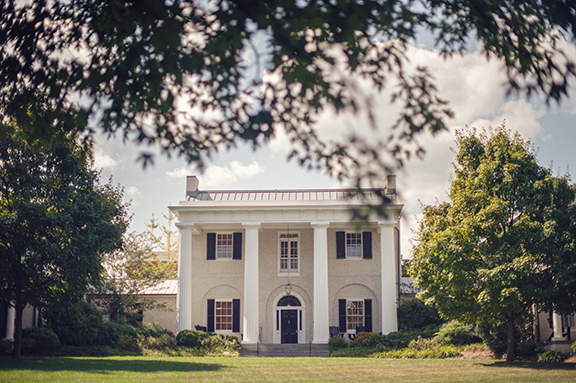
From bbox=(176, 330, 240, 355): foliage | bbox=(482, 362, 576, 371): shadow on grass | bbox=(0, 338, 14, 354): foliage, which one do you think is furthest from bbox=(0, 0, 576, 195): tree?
bbox=(176, 330, 240, 355): foliage

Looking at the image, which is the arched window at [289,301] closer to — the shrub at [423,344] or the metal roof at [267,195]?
the metal roof at [267,195]

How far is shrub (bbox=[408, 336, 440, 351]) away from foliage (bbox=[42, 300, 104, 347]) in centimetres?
1418

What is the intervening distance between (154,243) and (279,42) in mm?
31049

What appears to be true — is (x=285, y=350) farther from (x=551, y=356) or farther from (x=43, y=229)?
(x=43, y=229)

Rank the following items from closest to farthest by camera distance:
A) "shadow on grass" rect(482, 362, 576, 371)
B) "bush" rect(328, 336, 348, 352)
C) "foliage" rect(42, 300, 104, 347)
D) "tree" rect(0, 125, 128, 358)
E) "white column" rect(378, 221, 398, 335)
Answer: "shadow on grass" rect(482, 362, 576, 371)
"tree" rect(0, 125, 128, 358)
"foliage" rect(42, 300, 104, 347)
"bush" rect(328, 336, 348, 352)
"white column" rect(378, 221, 398, 335)

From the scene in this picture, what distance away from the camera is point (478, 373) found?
15.6 metres

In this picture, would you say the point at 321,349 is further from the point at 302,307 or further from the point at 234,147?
the point at 234,147

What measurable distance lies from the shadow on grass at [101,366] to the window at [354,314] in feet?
46.2

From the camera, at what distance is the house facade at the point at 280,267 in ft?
98.6

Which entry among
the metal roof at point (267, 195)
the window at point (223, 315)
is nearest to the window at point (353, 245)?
the metal roof at point (267, 195)

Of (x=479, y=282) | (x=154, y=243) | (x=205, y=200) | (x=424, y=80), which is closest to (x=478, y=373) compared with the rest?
(x=479, y=282)

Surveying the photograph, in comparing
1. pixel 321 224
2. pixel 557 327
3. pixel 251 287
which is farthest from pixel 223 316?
pixel 557 327

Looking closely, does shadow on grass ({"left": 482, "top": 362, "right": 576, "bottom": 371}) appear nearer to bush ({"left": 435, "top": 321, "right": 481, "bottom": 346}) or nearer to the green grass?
the green grass

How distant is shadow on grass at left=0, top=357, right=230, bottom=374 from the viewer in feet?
51.3
